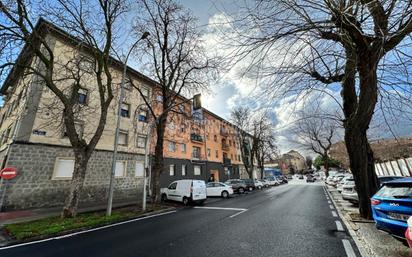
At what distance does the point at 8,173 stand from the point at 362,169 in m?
17.1

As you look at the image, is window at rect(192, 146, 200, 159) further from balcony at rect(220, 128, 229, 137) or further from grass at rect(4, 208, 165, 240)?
grass at rect(4, 208, 165, 240)

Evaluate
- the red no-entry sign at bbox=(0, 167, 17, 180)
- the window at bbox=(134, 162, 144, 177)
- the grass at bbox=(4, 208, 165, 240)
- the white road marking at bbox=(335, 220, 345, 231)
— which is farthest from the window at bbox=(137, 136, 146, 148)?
the white road marking at bbox=(335, 220, 345, 231)

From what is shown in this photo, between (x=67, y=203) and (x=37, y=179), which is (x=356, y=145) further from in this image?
(x=37, y=179)

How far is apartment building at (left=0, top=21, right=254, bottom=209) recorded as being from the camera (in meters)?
12.1

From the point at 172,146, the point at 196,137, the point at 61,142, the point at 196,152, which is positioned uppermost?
the point at 196,137

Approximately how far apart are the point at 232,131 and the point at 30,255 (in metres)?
37.6

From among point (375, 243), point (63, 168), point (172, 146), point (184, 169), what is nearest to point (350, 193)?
point (375, 243)

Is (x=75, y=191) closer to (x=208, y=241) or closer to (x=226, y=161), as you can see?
(x=208, y=241)

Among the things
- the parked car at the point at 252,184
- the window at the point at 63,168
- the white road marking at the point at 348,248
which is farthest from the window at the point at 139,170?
the white road marking at the point at 348,248

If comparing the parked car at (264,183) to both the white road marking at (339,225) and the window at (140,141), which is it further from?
the white road marking at (339,225)

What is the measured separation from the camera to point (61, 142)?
14070 mm

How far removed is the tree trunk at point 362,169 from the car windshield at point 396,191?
1982 mm

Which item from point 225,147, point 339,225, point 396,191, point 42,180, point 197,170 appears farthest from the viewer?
point 225,147

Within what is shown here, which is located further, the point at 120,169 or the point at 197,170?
the point at 197,170
